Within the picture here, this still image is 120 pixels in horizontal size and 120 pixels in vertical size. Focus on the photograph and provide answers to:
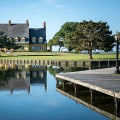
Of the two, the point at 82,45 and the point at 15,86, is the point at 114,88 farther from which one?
the point at 82,45

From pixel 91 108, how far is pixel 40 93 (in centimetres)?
904

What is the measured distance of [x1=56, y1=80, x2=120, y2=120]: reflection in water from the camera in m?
22.9

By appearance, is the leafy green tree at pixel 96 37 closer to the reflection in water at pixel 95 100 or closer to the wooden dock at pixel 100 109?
the reflection in water at pixel 95 100

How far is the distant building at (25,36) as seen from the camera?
413 ft

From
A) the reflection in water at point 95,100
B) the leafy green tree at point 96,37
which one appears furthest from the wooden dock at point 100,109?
the leafy green tree at point 96,37

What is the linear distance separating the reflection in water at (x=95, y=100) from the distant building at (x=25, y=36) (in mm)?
91365

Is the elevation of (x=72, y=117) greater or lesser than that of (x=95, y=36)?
lesser

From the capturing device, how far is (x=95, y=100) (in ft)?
88.5

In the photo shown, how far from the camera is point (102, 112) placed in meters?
22.9

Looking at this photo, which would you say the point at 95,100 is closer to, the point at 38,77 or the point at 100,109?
the point at 100,109

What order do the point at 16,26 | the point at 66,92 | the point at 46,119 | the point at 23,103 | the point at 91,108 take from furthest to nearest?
1. the point at 16,26
2. the point at 66,92
3. the point at 23,103
4. the point at 91,108
5. the point at 46,119

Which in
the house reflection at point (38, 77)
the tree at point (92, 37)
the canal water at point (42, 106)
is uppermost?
the tree at point (92, 37)

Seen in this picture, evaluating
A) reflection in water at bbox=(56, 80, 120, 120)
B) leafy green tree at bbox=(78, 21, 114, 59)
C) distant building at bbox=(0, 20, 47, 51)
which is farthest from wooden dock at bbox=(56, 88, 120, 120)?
distant building at bbox=(0, 20, 47, 51)

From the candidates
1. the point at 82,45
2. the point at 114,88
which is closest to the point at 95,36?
the point at 82,45
